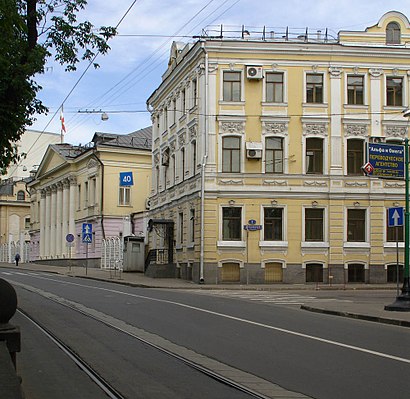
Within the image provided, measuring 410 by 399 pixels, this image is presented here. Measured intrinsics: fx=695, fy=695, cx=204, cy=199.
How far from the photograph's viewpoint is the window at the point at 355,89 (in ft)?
123

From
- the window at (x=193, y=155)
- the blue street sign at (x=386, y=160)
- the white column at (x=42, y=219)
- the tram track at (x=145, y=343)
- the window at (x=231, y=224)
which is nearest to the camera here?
the tram track at (x=145, y=343)

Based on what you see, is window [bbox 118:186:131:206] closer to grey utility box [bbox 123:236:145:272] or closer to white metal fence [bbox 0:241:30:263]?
grey utility box [bbox 123:236:145:272]

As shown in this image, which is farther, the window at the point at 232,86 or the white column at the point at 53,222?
the white column at the point at 53,222

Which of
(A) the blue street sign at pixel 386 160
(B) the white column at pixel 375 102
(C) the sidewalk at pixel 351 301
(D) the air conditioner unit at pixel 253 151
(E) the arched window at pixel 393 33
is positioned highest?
(E) the arched window at pixel 393 33

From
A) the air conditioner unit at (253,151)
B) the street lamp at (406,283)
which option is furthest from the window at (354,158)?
the street lamp at (406,283)

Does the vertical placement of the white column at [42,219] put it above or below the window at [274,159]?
below

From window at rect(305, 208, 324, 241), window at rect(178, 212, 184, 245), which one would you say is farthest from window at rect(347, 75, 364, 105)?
window at rect(178, 212, 184, 245)

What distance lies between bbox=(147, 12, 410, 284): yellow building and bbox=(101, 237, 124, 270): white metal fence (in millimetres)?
14186

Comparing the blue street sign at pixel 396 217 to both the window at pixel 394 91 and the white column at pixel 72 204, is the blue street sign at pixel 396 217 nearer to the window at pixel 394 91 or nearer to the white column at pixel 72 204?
the window at pixel 394 91

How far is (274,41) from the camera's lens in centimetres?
3703

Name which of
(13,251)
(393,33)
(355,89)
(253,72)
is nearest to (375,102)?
(355,89)

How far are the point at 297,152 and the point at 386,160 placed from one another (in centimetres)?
1546

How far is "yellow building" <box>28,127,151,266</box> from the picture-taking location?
60312mm

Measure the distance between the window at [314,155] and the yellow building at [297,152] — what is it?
0.05 meters
